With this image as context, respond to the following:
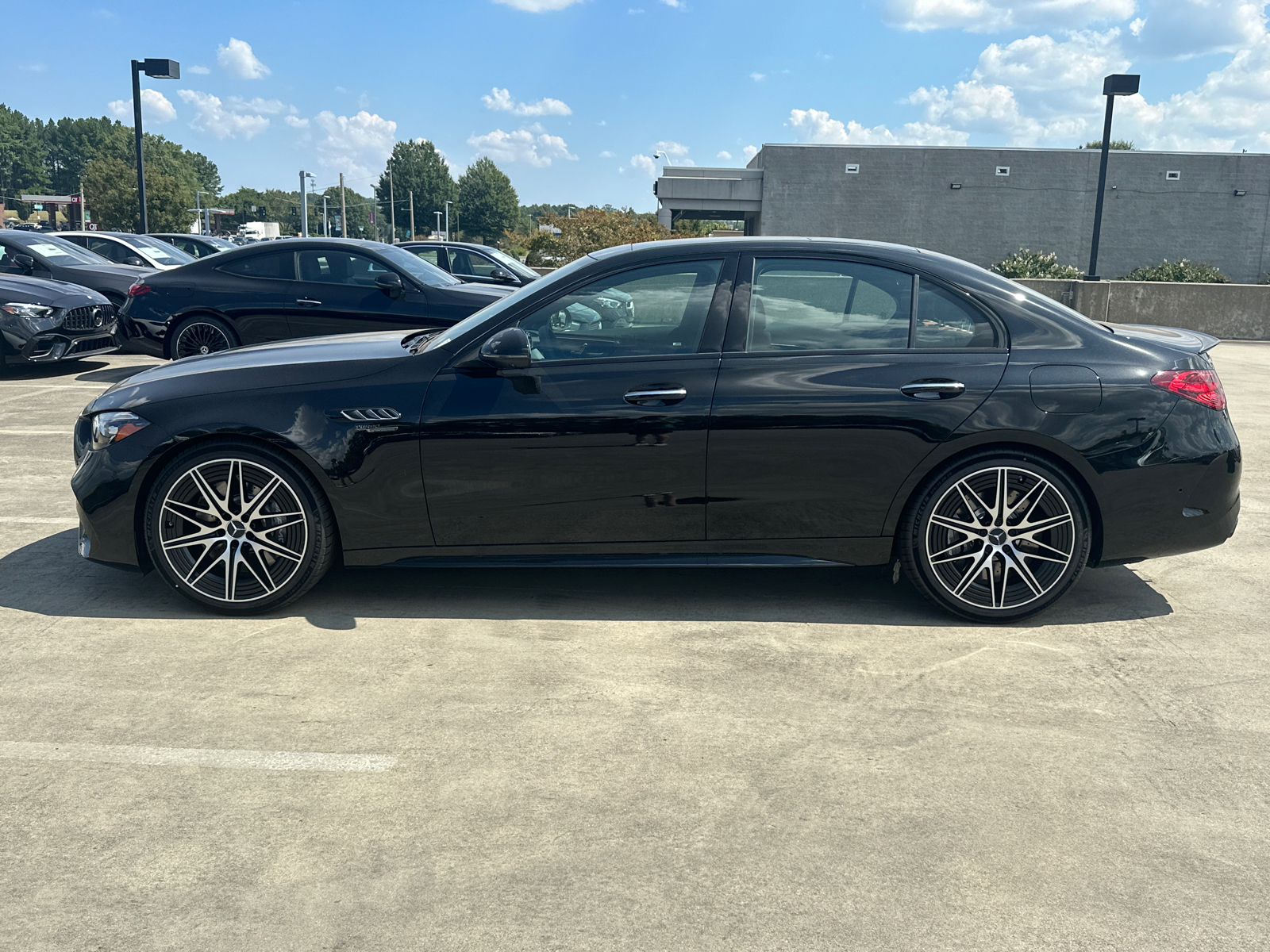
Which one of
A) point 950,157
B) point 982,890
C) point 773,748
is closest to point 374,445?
point 773,748

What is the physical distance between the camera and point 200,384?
4621 millimetres

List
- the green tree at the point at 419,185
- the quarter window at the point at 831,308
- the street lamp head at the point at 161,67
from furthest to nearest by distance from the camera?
the green tree at the point at 419,185 → the street lamp head at the point at 161,67 → the quarter window at the point at 831,308

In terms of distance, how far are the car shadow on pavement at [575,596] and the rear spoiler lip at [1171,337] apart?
117 centimetres

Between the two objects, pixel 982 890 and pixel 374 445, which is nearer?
pixel 982 890

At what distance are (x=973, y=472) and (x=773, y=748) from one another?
66.8 inches

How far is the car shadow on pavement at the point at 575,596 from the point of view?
184 inches

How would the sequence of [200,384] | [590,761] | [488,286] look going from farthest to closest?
[488,286], [200,384], [590,761]

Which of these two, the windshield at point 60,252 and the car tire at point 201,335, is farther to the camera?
the windshield at point 60,252

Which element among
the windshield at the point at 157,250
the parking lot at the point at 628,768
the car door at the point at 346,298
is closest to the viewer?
the parking lot at the point at 628,768

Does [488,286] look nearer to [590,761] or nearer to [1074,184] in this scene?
[590,761]

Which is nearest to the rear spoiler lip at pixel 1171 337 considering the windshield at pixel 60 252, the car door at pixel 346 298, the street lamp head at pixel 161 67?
the car door at pixel 346 298

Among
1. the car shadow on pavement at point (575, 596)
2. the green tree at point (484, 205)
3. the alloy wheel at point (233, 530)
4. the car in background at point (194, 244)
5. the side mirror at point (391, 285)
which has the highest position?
the green tree at point (484, 205)

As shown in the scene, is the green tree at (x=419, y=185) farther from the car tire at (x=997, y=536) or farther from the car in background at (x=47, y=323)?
the car tire at (x=997, y=536)

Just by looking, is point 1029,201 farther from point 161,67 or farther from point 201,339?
point 201,339
